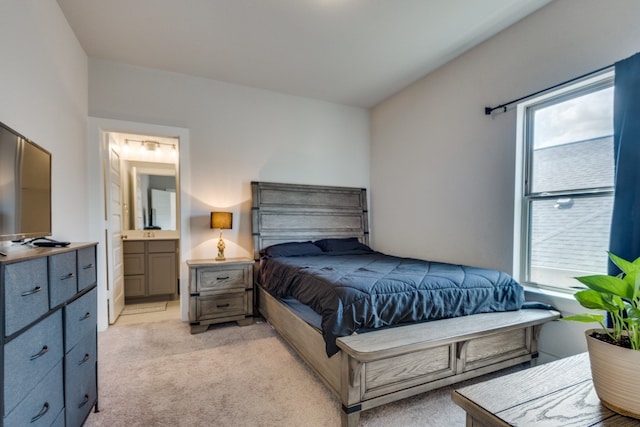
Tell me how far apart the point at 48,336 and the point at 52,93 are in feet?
6.13

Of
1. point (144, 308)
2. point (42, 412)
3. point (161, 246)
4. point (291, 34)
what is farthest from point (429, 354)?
point (161, 246)

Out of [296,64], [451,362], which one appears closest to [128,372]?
[451,362]

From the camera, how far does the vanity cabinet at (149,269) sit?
4.05 metres

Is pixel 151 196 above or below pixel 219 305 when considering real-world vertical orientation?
above

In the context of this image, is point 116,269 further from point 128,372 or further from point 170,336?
point 128,372

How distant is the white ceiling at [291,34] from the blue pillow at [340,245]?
1993mm

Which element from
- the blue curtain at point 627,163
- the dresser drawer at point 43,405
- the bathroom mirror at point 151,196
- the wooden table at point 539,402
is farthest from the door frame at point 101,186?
the blue curtain at point 627,163

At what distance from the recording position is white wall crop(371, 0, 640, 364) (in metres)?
2.12

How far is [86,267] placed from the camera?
165 cm

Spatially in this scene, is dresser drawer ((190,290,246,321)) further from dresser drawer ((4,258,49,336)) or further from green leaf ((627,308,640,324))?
green leaf ((627,308,640,324))

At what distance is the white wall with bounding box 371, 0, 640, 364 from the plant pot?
176 cm

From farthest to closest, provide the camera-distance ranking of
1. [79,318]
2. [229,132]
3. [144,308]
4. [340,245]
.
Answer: [144,308] < [340,245] < [229,132] < [79,318]

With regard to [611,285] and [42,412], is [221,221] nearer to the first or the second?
[42,412]

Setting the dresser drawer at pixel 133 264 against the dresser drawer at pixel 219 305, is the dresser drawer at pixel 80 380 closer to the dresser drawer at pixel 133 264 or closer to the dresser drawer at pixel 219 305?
the dresser drawer at pixel 219 305
